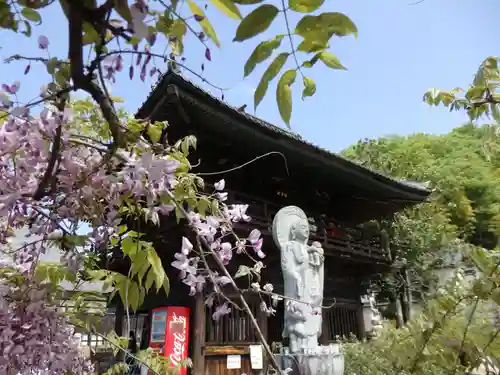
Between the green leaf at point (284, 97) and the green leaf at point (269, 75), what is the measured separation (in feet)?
0.07

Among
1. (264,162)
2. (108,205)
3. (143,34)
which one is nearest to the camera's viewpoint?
(143,34)

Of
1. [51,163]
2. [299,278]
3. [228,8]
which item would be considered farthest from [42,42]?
[299,278]

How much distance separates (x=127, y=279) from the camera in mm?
1310

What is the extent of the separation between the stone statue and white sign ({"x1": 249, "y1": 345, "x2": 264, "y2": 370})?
92.2 inches

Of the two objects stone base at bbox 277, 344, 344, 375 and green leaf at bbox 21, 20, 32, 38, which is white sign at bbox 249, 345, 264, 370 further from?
green leaf at bbox 21, 20, 32, 38

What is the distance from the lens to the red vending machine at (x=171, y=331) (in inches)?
262

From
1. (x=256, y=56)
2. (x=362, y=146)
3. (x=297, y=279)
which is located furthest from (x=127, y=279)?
(x=362, y=146)

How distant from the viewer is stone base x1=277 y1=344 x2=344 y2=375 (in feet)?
14.9

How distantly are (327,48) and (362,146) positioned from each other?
14.0m

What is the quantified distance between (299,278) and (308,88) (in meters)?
4.43

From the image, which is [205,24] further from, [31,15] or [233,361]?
[233,361]

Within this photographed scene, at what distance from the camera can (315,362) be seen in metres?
4.54

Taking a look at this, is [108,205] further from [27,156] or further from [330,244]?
[330,244]

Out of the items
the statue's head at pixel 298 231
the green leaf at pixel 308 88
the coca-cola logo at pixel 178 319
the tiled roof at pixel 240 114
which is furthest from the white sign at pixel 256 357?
the green leaf at pixel 308 88
